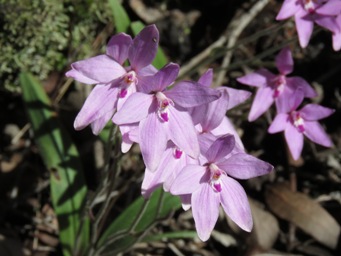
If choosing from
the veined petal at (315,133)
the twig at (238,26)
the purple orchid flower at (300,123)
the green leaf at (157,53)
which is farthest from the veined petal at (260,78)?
the twig at (238,26)

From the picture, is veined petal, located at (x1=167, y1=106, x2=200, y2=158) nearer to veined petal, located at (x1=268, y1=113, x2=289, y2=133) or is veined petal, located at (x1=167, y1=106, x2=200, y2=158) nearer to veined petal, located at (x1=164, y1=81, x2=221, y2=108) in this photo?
veined petal, located at (x1=164, y1=81, x2=221, y2=108)

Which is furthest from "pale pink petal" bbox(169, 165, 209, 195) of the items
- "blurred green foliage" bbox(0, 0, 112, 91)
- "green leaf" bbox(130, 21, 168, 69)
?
"blurred green foliage" bbox(0, 0, 112, 91)

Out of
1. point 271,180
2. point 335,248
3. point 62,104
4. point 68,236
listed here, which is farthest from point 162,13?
point 335,248

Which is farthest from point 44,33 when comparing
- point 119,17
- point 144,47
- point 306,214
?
point 306,214

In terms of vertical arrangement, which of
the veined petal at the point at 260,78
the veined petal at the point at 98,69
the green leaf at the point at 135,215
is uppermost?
the veined petal at the point at 98,69

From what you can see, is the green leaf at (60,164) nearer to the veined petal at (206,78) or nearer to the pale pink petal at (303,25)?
the veined petal at (206,78)

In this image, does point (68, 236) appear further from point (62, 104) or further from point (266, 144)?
point (266, 144)

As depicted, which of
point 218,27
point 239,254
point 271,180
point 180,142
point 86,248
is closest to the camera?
point 180,142
